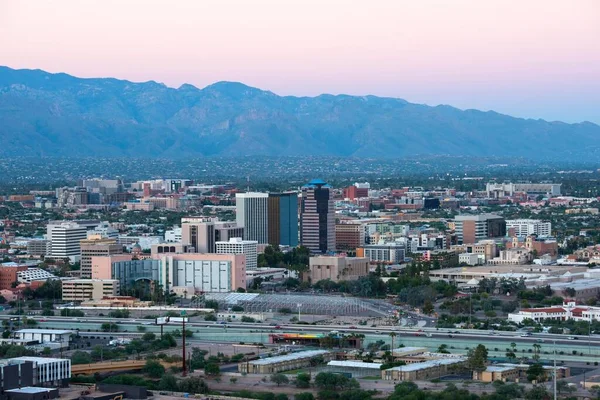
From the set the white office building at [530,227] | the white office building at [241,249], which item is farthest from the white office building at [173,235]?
the white office building at [530,227]

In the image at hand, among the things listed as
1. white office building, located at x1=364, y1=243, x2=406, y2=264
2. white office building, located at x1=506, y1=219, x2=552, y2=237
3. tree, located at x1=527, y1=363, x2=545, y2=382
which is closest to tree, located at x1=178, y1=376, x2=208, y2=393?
tree, located at x1=527, y1=363, x2=545, y2=382

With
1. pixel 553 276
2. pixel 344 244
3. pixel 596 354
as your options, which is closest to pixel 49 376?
pixel 596 354

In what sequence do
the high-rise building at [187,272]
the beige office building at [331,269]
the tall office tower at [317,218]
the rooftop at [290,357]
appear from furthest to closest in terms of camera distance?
the tall office tower at [317,218]
the beige office building at [331,269]
the high-rise building at [187,272]
the rooftop at [290,357]

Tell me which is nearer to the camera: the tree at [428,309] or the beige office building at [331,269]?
the tree at [428,309]

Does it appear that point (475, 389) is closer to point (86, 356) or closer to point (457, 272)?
point (86, 356)

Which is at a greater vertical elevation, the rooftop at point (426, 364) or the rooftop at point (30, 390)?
the rooftop at point (30, 390)

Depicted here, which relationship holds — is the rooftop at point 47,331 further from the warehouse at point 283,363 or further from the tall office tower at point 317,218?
the tall office tower at point 317,218

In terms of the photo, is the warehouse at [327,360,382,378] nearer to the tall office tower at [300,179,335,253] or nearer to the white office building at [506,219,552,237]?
the tall office tower at [300,179,335,253]
